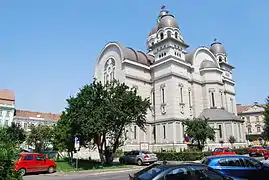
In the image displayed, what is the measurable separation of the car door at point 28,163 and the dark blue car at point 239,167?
14.7 metres

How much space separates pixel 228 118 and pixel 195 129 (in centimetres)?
1412

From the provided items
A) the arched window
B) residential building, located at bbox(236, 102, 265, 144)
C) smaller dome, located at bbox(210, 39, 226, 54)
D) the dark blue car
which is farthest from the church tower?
residential building, located at bbox(236, 102, 265, 144)

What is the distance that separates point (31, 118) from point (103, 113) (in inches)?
2080

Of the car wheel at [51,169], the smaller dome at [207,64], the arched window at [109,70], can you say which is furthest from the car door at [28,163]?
the smaller dome at [207,64]

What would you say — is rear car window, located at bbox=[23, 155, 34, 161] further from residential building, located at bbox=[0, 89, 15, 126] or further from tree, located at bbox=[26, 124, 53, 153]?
residential building, located at bbox=[0, 89, 15, 126]

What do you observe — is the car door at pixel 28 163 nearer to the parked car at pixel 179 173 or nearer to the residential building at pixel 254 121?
the parked car at pixel 179 173

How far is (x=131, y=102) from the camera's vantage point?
2559cm

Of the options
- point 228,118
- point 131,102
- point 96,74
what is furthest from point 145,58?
point 131,102

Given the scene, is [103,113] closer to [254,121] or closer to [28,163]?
[28,163]

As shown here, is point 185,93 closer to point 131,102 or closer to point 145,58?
point 145,58

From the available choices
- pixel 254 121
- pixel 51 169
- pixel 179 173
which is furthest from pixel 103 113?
pixel 254 121

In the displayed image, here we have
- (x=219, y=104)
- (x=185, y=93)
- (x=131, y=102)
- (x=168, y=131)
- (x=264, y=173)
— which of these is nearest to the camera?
(x=264, y=173)

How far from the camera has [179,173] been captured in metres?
6.73

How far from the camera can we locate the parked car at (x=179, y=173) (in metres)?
6.58
